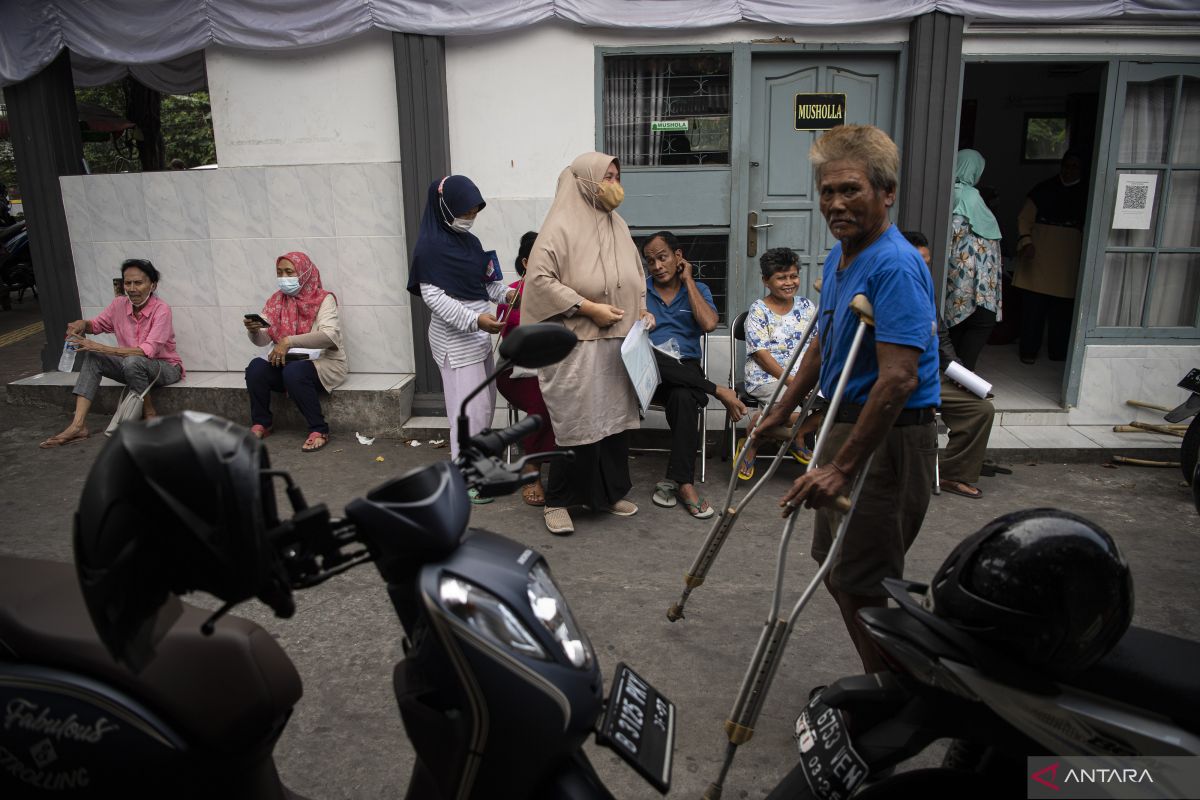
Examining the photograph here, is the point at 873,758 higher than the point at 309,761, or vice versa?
the point at 873,758

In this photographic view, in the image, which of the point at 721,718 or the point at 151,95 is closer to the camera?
the point at 721,718

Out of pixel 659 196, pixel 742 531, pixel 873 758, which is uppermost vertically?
pixel 659 196

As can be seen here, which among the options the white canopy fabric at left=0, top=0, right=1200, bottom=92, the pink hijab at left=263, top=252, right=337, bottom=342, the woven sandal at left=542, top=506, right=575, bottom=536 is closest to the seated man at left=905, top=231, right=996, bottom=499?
the white canopy fabric at left=0, top=0, right=1200, bottom=92

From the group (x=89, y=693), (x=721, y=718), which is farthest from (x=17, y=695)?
(x=721, y=718)

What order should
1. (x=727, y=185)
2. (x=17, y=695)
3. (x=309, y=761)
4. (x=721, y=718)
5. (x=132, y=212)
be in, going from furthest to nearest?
1. (x=132, y=212)
2. (x=727, y=185)
3. (x=721, y=718)
4. (x=309, y=761)
5. (x=17, y=695)

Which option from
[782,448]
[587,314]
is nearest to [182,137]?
[587,314]

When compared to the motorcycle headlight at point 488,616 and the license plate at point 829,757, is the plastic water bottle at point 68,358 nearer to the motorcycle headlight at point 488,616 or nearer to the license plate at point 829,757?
the motorcycle headlight at point 488,616

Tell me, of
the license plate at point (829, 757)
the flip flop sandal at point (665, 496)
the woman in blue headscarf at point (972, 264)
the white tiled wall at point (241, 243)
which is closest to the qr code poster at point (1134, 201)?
the woman in blue headscarf at point (972, 264)

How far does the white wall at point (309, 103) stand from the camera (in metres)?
6.05

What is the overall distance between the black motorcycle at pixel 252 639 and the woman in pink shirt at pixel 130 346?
15.3 ft

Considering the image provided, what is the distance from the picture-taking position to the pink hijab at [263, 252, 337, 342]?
20.1ft

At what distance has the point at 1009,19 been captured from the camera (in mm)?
5582

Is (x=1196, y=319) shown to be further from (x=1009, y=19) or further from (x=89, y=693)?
(x=89, y=693)

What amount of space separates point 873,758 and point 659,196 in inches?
186
